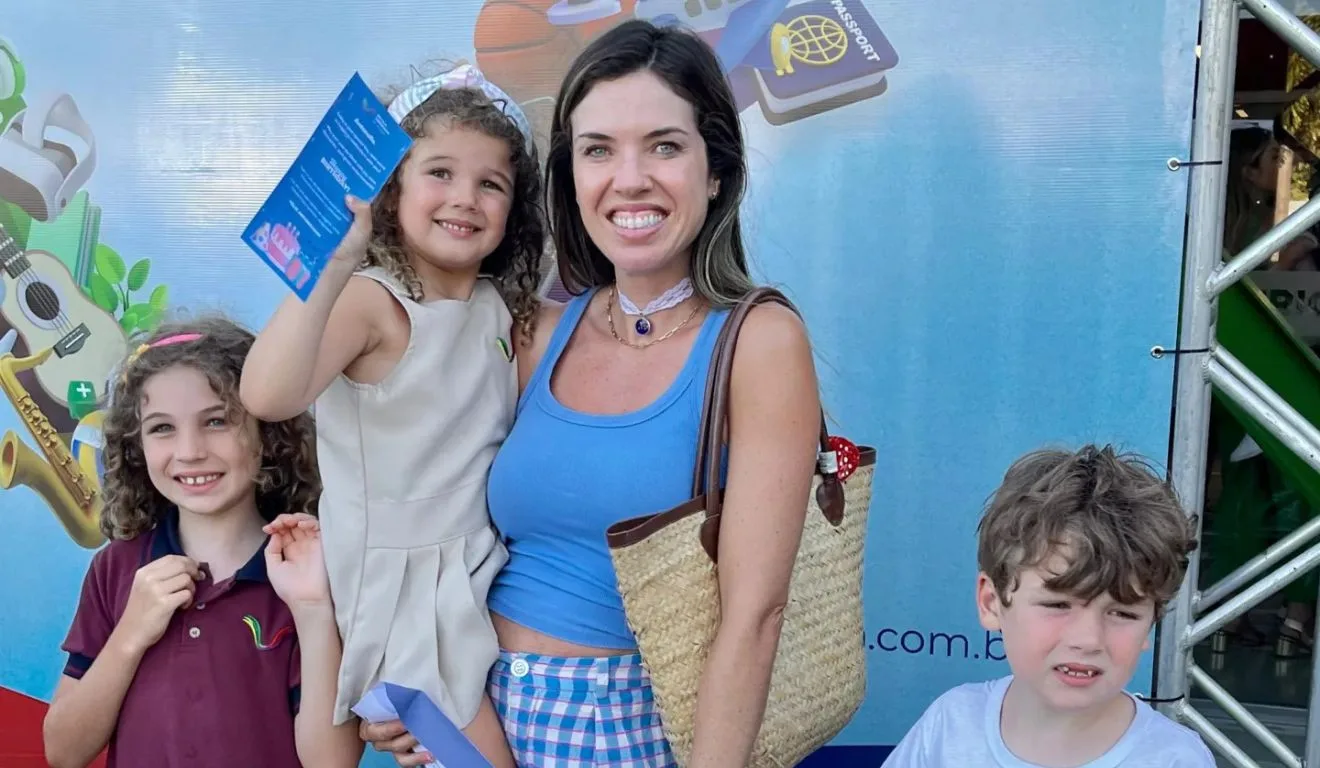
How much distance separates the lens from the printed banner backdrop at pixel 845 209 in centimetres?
248

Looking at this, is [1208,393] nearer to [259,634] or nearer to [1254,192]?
[1254,192]

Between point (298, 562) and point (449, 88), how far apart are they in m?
0.80

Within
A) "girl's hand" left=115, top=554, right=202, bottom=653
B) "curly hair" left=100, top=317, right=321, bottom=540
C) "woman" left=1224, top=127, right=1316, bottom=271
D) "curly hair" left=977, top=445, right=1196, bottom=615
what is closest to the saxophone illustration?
"curly hair" left=100, top=317, right=321, bottom=540

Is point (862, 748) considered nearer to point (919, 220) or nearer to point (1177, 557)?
point (919, 220)

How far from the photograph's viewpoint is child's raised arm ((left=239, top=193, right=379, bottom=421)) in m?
1.37

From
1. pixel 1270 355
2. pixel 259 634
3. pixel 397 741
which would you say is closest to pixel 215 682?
pixel 259 634

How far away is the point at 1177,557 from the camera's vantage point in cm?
136

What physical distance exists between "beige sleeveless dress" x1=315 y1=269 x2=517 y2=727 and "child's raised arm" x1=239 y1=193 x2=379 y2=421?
94mm

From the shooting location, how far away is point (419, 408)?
5.07 ft

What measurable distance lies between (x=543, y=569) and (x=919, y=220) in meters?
1.53

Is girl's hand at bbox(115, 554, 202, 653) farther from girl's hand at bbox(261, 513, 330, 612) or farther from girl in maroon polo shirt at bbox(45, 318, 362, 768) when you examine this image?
girl's hand at bbox(261, 513, 330, 612)

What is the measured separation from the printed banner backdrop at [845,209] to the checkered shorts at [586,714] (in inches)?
52.7

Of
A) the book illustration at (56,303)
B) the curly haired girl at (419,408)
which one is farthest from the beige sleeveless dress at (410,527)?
the book illustration at (56,303)

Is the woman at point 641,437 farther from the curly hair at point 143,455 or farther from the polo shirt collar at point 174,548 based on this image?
the curly hair at point 143,455
